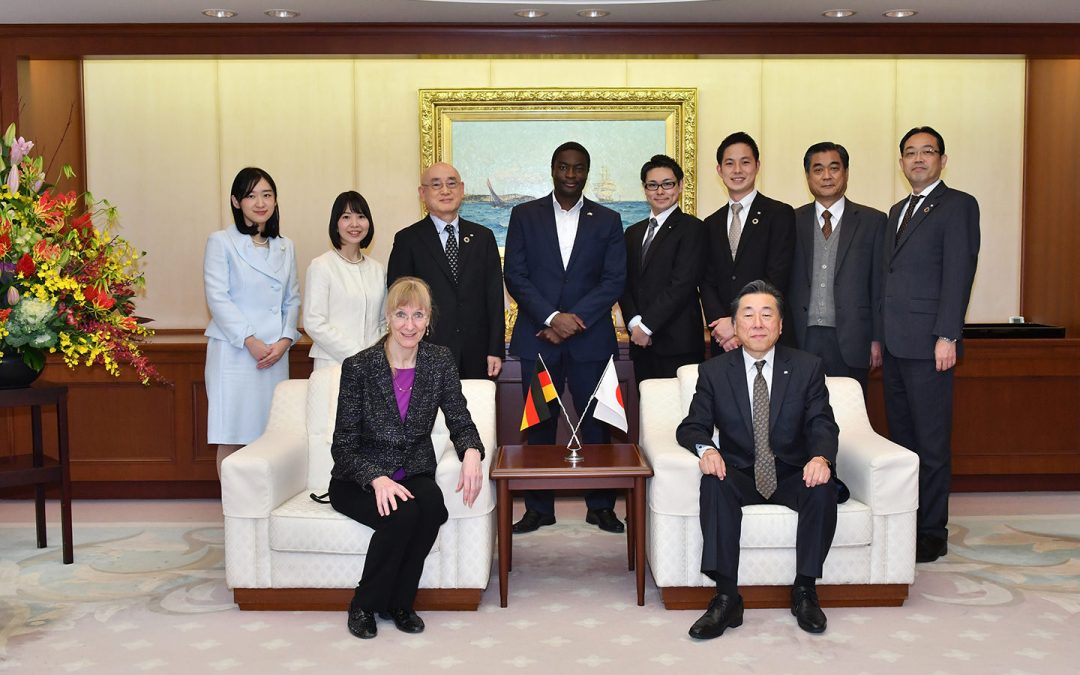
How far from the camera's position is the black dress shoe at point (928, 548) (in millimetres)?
4969

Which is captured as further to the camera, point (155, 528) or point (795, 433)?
point (155, 528)

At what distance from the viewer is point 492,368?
5.51 meters

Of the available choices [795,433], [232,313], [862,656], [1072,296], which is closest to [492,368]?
[232,313]

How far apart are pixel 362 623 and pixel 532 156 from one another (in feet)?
12.6

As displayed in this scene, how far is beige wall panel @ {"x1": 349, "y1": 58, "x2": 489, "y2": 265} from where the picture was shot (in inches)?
277

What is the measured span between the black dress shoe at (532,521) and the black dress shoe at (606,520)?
0.22 m

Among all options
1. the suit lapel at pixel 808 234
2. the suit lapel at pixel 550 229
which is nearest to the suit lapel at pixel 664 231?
the suit lapel at pixel 550 229

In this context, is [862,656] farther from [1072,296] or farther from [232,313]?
[1072,296]

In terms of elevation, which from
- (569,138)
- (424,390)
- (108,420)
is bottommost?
(108,420)

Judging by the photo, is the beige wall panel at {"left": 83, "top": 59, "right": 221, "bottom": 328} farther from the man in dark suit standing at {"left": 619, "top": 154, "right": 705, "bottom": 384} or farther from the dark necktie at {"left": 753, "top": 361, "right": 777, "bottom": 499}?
the dark necktie at {"left": 753, "top": 361, "right": 777, "bottom": 499}

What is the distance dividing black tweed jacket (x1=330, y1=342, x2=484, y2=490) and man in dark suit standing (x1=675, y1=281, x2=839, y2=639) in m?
0.94

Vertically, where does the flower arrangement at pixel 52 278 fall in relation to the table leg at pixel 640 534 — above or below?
above

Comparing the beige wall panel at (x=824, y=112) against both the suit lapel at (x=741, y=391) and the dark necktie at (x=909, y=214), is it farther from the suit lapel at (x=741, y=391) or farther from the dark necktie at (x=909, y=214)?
the suit lapel at (x=741, y=391)

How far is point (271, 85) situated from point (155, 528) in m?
3.00
